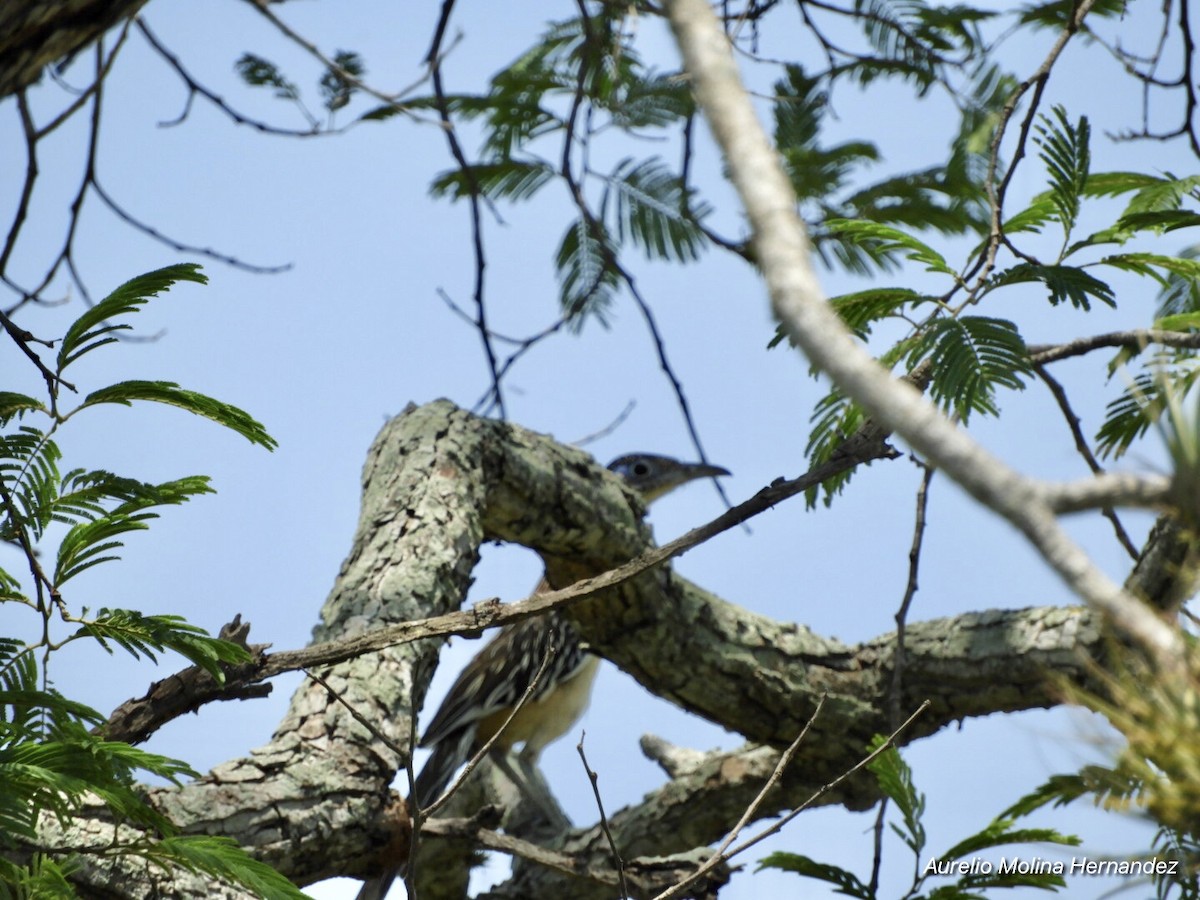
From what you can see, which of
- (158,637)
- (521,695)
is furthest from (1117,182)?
(521,695)

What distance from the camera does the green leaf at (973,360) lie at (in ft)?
7.44

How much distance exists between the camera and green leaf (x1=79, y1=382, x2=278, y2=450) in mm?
1885

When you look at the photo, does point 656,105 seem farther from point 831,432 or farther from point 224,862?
point 224,862

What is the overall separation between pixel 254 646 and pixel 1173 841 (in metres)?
1.52

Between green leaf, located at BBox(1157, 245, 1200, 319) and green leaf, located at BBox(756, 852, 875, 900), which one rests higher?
green leaf, located at BBox(1157, 245, 1200, 319)

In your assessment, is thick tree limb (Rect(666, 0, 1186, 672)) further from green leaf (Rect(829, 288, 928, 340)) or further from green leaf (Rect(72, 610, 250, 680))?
green leaf (Rect(829, 288, 928, 340))

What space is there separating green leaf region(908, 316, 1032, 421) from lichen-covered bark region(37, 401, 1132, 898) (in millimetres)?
1715

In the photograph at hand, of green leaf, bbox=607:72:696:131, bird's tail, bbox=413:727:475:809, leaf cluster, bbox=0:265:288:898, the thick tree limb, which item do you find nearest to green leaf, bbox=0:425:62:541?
leaf cluster, bbox=0:265:288:898

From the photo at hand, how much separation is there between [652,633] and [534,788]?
1.97 m

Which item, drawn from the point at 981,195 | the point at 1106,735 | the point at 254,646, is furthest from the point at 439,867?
the point at 1106,735

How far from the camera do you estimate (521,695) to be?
18.7ft

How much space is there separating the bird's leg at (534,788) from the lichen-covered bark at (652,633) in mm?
883

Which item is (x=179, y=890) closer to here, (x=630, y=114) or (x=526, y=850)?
(x=526, y=850)

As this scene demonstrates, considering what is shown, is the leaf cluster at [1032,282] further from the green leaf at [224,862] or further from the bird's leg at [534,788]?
the bird's leg at [534,788]
